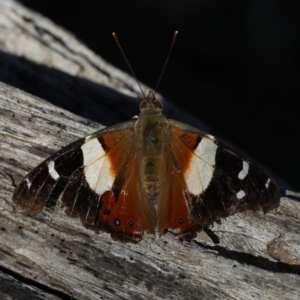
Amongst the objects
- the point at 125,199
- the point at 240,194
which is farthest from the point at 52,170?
the point at 240,194

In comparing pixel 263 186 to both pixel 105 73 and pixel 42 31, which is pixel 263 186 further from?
pixel 42 31

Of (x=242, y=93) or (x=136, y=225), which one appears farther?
(x=242, y=93)

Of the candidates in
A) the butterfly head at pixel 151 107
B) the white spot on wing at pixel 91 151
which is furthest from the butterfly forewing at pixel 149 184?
the butterfly head at pixel 151 107

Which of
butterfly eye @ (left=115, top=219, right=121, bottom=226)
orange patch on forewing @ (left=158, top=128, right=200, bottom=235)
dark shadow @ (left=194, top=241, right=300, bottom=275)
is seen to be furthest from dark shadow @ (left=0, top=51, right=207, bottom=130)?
dark shadow @ (left=194, top=241, right=300, bottom=275)

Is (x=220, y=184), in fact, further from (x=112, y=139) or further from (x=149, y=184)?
(x=112, y=139)

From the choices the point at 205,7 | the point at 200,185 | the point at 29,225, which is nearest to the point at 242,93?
the point at 205,7

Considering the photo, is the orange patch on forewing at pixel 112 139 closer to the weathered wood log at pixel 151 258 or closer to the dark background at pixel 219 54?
the weathered wood log at pixel 151 258
